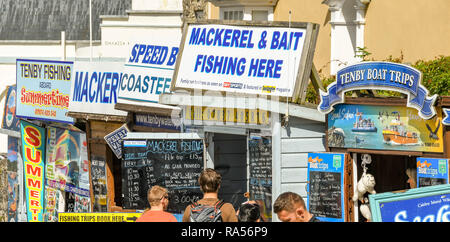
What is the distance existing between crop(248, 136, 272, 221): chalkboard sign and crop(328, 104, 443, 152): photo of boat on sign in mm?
1037

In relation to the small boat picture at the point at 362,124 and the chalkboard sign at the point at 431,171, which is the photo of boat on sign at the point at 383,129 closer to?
the small boat picture at the point at 362,124

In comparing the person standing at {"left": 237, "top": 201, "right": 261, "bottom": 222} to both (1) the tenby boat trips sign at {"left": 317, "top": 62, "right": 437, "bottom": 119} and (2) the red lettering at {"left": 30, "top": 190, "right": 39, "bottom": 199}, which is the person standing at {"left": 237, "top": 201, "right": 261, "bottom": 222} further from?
(2) the red lettering at {"left": 30, "top": 190, "right": 39, "bottom": 199}

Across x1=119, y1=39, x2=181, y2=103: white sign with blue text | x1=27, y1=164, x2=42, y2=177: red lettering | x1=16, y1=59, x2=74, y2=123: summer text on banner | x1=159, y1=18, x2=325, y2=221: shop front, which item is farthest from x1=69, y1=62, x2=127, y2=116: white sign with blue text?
x1=27, y1=164, x2=42, y2=177: red lettering

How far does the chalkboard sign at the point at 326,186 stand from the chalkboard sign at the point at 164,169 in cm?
237

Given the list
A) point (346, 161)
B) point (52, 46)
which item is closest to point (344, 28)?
point (346, 161)

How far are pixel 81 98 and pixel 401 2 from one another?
6.38m

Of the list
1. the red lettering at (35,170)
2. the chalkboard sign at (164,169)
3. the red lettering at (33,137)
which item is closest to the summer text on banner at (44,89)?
the red lettering at (33,137)

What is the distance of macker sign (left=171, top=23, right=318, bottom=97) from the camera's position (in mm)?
11852

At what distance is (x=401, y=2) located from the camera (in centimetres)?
1798

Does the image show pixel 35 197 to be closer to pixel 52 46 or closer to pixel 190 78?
pixel 190 78

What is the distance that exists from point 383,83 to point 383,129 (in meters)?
0.55

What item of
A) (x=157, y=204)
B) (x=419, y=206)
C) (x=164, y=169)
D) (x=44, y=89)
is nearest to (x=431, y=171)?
(x=419, y=206)
